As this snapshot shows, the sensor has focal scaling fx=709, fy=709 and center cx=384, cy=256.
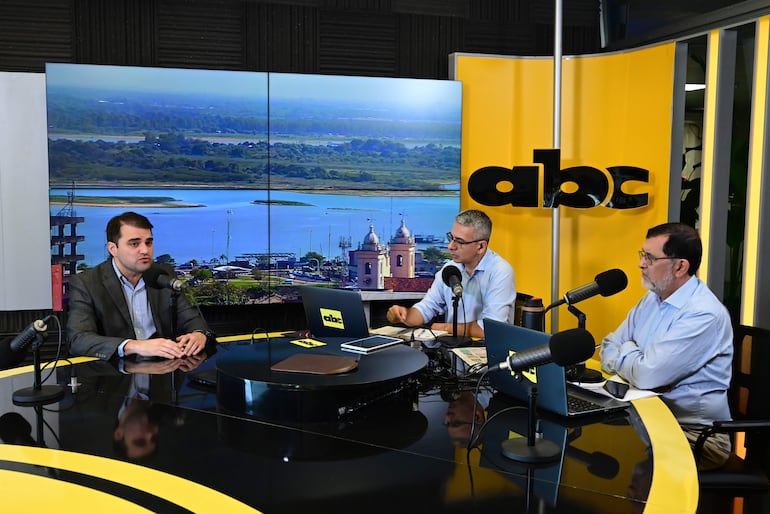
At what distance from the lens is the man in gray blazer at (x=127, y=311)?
120 inches

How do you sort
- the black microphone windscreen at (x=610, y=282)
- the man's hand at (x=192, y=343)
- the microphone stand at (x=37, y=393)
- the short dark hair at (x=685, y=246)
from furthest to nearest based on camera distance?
the man's hand at (x=192, y=343), the short dark hair at (x=685, y=246), the black microphone windscreen at (x=610, y=282), the microphone stand at (x=37, y=393)

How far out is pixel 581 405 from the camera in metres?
2.31

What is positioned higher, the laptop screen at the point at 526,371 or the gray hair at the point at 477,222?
the gray hair at the point at 477,222

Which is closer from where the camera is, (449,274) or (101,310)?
(449,274)

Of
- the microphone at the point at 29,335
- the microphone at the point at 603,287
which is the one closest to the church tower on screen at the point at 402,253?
the microphone at the point at 603,287

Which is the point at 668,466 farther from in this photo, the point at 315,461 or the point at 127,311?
the point at 127,311

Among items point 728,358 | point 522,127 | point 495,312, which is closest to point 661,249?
point 728,358

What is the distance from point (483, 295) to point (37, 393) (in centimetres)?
220

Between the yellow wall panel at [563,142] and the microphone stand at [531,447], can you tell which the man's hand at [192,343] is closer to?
the microphone stand at [531,447]

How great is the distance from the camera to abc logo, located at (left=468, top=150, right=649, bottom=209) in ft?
16.8

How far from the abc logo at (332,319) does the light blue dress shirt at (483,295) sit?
750mm

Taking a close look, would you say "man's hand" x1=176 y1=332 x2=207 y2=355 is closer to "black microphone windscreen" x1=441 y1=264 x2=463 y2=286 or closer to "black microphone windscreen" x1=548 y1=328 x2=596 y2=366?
"black microphone windscreen" x1=441 y1=264 x2=463 y2=286

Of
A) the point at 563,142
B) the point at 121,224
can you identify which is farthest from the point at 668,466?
the point at 563,142

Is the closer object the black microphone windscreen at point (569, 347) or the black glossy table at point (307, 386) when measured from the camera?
the black microphone windscreen at point (569, 347)
